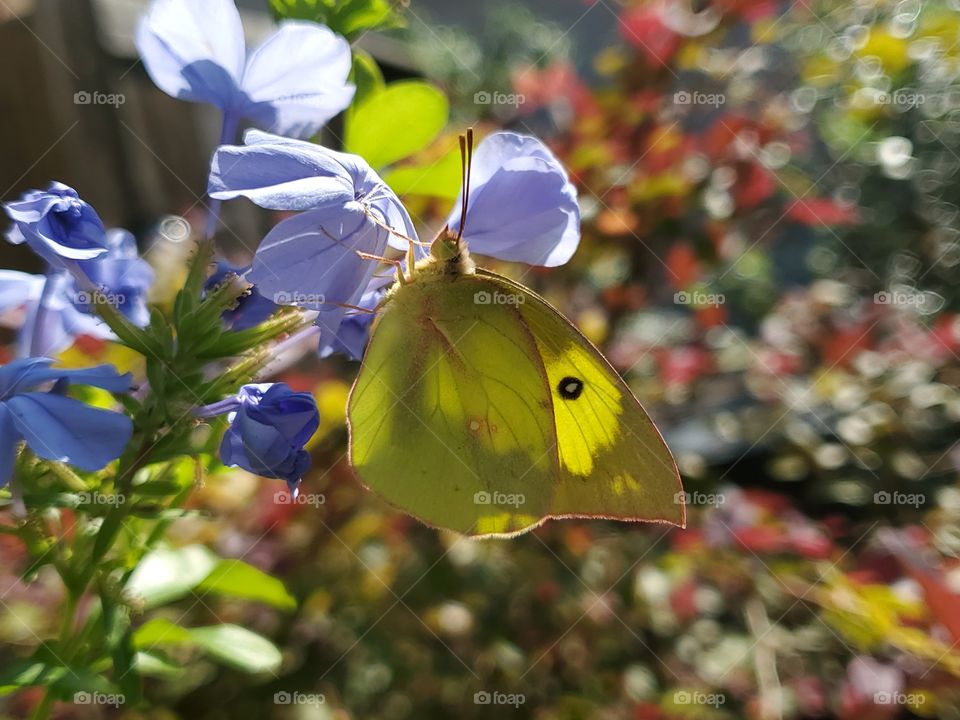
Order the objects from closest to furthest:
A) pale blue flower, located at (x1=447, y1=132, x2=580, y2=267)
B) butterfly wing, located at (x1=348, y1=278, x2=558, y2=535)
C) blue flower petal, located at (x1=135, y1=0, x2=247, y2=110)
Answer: blue flower petal, located at (x1=135, y1=0, x2=247, y2=110)
pale blue flower, located at (x1=447, y1=132, x2=580, y2=267)
butterfly wing, located at (x1=348, y1=278, x2=558, y2=535)

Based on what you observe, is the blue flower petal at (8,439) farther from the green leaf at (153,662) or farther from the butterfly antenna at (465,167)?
the butterfly antenna at (465,167)

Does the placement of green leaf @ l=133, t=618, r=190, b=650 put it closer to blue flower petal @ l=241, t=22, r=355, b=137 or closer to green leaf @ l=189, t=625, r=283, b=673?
green leaf @ l=189, t=625, r=283, b=673

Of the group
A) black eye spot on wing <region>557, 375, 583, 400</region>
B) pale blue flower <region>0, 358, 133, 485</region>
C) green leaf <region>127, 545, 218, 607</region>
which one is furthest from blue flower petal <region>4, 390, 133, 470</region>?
black eye spot on wing <region>557, 375, 583, 400</region>

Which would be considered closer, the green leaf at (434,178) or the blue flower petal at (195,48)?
the blue flower petal at (195,48)

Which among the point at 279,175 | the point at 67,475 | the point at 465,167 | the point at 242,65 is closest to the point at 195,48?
the point at 242,65

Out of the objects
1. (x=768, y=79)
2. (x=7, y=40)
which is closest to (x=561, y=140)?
(x=768, y=79)

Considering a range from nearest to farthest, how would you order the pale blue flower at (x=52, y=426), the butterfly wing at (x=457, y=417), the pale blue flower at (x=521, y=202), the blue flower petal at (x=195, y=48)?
1. the pale blue flower at (x=52, y=426)
2. the blue flower petal at (x=195, y=48)
3. the pale blue flower at (x=521, y=202)
4. the butterfly wing at (x=457, y=417)

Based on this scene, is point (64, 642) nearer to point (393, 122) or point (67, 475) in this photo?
point (67, 475)

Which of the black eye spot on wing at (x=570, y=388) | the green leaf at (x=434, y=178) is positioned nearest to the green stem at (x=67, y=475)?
the green leaf at (x=434, y=178)
